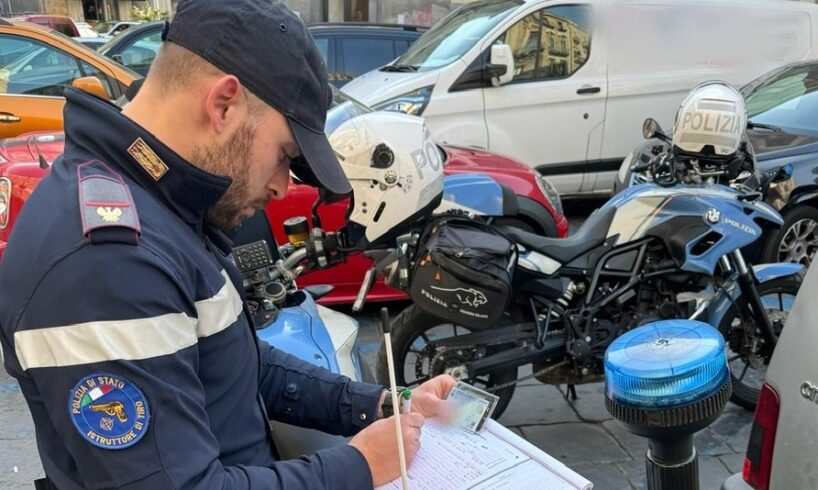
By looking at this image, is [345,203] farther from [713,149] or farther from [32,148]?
[713,149]

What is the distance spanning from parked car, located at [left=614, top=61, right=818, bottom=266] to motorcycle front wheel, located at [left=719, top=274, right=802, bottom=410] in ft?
4.12

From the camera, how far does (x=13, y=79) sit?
18.7 ft

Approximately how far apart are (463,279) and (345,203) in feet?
4.43

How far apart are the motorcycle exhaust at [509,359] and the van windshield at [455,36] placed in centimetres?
370

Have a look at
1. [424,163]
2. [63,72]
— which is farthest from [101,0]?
[424,163]

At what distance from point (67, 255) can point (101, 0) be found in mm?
44556

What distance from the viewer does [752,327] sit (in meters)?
3.60

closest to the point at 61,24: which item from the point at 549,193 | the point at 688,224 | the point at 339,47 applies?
the point at 339,47

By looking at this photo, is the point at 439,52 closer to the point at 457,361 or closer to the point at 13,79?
the point at 13,79

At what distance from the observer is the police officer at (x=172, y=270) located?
102cm

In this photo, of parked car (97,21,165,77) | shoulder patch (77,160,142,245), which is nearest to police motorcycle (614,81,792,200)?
shoulder patch (77,160,142,245)

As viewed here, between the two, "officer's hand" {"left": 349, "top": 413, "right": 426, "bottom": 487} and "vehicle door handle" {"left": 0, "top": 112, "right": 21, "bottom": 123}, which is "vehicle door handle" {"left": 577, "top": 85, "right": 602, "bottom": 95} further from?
"officer's hand" {"left": 349, "top": 413, "right": 426, "bottom": 487}

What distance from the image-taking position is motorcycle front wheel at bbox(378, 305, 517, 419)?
3.31 m

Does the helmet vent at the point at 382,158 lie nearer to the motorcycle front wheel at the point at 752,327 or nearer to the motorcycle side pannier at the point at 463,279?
the motorcycle side pannier at the point at 463,279
